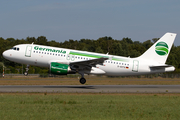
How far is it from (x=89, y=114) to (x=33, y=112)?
311 centimetres

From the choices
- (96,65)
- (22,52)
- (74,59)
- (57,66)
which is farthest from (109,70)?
(22,52)

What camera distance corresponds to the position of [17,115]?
12.6 m

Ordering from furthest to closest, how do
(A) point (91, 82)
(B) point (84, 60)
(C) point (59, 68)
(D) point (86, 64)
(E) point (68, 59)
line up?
(A) point (91, 82) → (E) point (68, 59) → (D) point (86, 64) → (B) point (84, 60) → (C) point (59, 68)

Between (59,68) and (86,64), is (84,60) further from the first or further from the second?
(59,68)

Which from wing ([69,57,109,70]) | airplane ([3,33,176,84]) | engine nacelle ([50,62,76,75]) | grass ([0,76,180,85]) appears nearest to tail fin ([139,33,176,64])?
airplane ([3,33,176,84])

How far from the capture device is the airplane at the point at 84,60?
101 ft

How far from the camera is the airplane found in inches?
1214

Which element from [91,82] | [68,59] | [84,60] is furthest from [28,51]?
[91,82]

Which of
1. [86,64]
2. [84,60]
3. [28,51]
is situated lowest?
[86,64]

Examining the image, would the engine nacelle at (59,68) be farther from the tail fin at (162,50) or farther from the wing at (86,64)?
the tail fin at (162,50)

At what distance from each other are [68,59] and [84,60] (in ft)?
7.53

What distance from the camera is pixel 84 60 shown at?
31.0m

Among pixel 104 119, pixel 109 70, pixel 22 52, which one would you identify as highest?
pixel 22 52

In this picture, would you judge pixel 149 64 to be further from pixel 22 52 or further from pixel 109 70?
pixel 22 52
